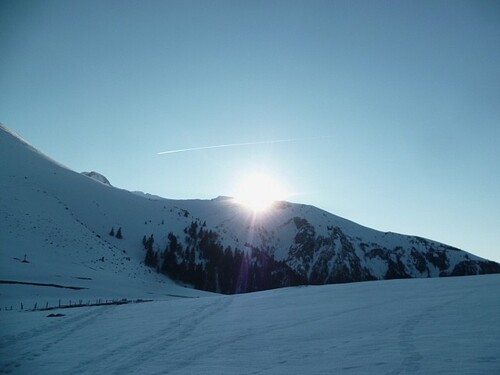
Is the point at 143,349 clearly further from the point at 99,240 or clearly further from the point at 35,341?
the point at 99,240

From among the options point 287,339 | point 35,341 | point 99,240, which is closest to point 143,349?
point 287,339

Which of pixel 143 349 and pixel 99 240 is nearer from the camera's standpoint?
pixel 143 349

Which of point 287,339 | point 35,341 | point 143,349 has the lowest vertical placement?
point 35,341

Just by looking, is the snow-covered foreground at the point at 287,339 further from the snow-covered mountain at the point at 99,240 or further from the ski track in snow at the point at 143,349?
the snow-covered mountain at the point at 99,240

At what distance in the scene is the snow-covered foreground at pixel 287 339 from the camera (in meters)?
9.68

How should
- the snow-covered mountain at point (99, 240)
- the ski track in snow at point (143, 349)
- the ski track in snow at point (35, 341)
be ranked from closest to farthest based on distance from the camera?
the ski track in snow at point (143, 349), the ski track in snow at point (35, 341), the snow-covered mountain at point (99, 240)

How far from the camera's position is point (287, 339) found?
1316 cm

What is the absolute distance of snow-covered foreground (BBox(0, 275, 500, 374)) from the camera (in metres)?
9.68

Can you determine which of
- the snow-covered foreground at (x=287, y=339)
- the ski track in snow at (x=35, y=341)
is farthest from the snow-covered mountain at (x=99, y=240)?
the snow-covered foreground at (x=287, y=339)

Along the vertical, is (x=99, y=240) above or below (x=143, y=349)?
above

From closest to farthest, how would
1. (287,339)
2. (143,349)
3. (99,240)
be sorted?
(287,339) → (143,349) → (99,240)

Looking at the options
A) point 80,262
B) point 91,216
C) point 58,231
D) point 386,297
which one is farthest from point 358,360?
point 91,216

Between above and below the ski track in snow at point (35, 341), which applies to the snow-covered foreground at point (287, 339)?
above

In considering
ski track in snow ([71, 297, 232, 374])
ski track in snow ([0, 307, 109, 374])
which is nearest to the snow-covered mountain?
ski track in snow ([0, 307, 109, 374])
